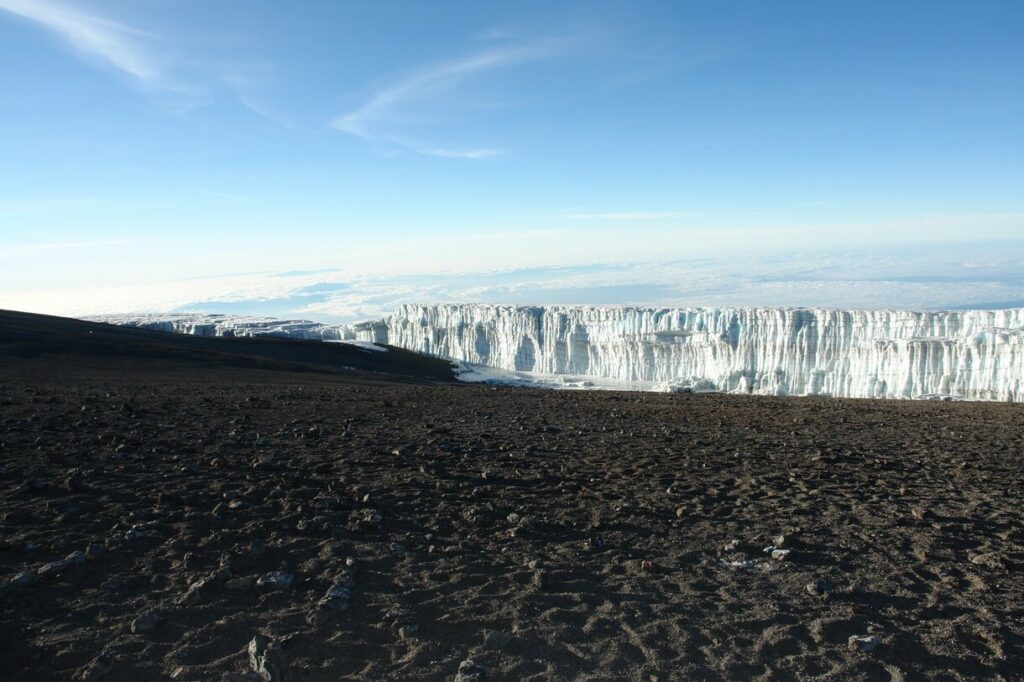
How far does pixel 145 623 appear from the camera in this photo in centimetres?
534

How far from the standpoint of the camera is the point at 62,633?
5.23m

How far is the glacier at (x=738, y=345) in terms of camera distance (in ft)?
117

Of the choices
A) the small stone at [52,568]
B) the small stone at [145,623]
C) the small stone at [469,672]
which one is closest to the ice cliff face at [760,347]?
the small stone at [469,672]

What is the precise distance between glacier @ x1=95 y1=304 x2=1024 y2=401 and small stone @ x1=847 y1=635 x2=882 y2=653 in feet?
110

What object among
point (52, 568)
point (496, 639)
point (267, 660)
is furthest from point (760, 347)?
point (267, 660)

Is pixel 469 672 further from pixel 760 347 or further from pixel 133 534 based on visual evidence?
pixel 760 347

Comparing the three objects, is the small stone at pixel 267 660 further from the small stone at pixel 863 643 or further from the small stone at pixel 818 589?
the small stone at pixel 818 589

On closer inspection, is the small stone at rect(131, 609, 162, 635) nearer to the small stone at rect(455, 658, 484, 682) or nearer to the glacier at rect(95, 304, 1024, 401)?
the small stone at rect(455, 658, 484, 682)

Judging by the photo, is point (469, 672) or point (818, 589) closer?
point (469, 672)

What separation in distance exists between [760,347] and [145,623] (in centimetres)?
4327

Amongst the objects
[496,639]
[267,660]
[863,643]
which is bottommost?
[863,643]

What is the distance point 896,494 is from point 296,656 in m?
8.16

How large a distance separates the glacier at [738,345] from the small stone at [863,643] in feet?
110

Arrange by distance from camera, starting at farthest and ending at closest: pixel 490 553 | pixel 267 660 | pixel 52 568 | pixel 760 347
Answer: pixel 760 347 → pixel 490 553 → pixel 52 568 → pixel 267 660
